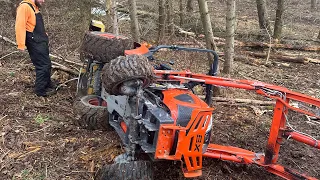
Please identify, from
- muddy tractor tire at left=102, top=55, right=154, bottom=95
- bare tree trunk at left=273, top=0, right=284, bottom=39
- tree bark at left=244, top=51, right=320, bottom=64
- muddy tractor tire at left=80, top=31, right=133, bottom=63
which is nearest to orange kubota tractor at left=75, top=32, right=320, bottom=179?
muddy tractor tire at left=102, top=55, right=154, bottom=95

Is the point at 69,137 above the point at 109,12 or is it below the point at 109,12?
below

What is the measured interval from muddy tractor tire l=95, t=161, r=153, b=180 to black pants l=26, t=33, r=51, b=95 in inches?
130

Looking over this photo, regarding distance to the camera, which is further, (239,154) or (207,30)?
(207,30)

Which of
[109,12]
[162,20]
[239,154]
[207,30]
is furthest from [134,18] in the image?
[239,154]

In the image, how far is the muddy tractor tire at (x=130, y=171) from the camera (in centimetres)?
399

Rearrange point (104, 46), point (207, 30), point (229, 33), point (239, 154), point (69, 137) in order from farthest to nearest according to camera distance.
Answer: point (229, 33), point (207, 30), point (104, 46), point (69, 137), point (239, 154)

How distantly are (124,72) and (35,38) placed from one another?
3425 millimetres

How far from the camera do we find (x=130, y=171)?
157 inches

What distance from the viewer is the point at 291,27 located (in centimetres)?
1802

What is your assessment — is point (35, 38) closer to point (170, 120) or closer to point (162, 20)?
point (170, 120)

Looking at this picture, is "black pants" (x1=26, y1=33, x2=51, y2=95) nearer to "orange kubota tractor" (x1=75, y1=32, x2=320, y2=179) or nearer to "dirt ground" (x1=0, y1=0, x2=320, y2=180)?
"dirt ground" (x1=0, y1=0, x2=320, y2=180)

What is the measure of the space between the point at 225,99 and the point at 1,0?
38.0 feet

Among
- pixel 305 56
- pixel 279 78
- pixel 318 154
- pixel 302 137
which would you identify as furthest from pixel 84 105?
pixel 305 56

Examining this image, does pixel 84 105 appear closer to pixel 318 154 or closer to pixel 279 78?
pixel 318 154
